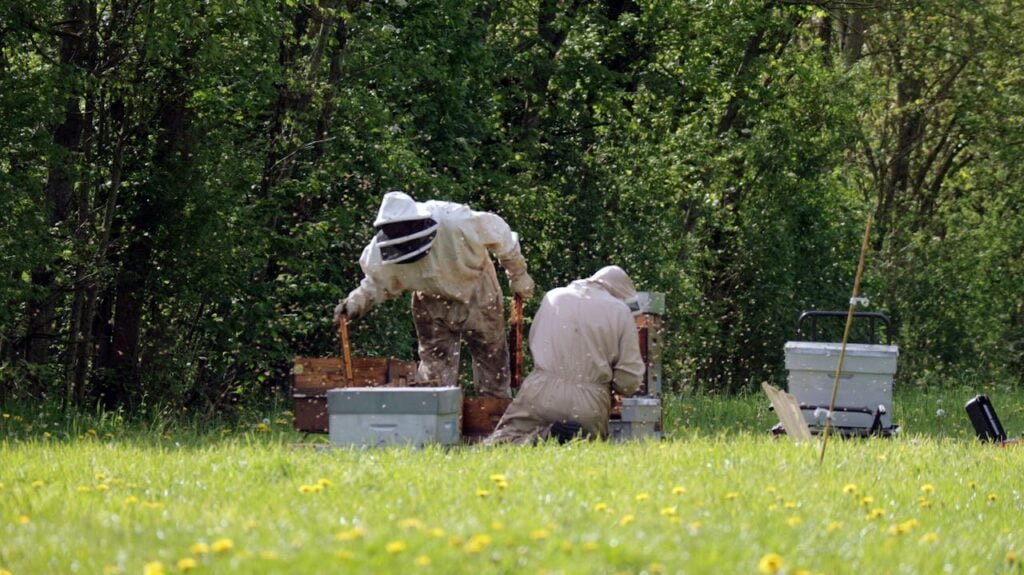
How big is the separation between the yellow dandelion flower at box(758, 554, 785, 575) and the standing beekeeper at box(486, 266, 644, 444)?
5669 millimetres

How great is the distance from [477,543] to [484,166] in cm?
1630

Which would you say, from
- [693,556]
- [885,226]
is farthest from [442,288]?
[885,226]

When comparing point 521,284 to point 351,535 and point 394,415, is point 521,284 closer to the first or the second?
point 394,415

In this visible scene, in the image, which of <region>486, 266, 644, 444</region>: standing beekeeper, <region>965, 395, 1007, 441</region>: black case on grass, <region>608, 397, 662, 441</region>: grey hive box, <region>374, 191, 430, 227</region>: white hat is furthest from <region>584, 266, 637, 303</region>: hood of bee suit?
<region>965, 395, 1007, 441</region>: black case on grass

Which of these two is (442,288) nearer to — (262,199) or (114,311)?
(262,199)

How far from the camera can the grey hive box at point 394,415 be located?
10.6m

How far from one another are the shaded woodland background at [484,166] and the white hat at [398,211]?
3.35m

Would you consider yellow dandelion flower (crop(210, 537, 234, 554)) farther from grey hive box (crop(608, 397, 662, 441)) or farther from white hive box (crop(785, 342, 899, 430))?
white hive box (crop(785, 342, 899, 430))

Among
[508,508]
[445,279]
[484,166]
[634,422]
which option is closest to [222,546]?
[508,508]

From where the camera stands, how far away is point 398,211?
12.3 meters

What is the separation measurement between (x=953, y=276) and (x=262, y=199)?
1809cm

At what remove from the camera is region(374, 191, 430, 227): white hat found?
12.2 m

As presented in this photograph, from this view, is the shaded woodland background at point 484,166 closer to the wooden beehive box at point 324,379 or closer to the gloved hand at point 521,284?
the wooden beehive box at point 324,379

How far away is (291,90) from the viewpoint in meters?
17.3
